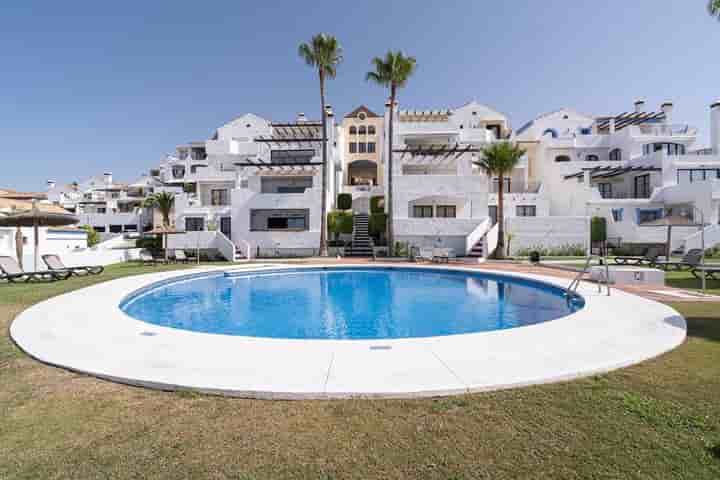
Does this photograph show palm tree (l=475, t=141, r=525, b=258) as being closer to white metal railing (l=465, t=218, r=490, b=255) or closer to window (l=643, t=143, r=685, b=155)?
→ white metal railing (l=465, t=218, r=490, b=255)

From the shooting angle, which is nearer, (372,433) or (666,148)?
(372,433)

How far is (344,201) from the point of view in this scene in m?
32.6

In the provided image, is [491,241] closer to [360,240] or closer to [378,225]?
[378,225]

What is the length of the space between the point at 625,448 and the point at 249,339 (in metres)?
5.33

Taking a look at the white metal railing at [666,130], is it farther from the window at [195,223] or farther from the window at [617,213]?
the window at [195,223]

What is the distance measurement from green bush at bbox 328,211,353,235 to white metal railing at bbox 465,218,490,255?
360 inches

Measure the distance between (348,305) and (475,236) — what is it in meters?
16.0

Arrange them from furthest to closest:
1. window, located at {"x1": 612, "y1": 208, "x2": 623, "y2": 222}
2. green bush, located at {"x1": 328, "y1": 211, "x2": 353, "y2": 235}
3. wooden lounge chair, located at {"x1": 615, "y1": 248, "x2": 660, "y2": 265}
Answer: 1. window, located at {"x1": 612, "y1": 208, "x2": 623, "y2": 222}
2. green bush, located at {"x1": 328, "y1": 211, "x2": 353, "y2": 235}
3. wooden lounge chair, located at {"x1": 615, "y1": 248, "x2": 660, "y2": 265}

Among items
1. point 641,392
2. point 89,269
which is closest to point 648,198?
point 641,392

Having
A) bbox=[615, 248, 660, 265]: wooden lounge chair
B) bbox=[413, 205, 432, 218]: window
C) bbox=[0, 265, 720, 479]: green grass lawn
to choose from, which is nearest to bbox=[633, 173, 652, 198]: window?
bbox=[615, 248, 660, 265]: wooden lounge chair

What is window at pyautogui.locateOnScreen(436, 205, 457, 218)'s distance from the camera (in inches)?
1188

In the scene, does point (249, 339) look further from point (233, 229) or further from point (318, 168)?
point (318, 168)

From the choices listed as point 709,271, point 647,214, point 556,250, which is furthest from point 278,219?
point 647,214

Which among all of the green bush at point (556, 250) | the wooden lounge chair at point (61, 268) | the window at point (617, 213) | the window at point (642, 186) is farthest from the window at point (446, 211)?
A: the wooden lounge chair at point (61, 268)
